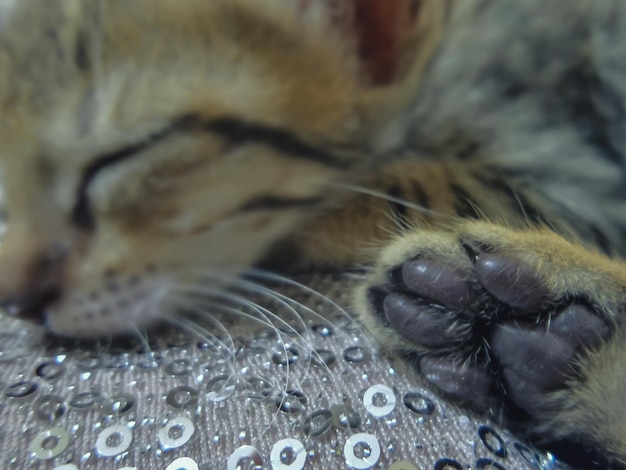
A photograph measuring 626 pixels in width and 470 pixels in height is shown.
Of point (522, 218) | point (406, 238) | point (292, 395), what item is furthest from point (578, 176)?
point (292, 395)

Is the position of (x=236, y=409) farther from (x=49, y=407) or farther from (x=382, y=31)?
(x=382, y=31)

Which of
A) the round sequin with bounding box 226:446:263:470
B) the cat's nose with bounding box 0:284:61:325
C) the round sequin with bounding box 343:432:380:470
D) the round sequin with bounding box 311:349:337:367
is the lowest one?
the cat's nose with bounding box 0:284:61:325

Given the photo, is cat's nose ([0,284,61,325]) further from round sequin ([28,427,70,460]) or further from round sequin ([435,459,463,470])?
round sequin ([435,459,463,470])

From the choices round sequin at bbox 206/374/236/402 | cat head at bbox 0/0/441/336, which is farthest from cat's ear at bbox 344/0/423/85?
round sequin at bbox 206/374/236/402

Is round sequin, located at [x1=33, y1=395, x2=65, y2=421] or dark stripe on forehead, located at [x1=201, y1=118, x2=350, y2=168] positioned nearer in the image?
round sequin, located at [x1=33, y1=395, x2=65, y2=421]

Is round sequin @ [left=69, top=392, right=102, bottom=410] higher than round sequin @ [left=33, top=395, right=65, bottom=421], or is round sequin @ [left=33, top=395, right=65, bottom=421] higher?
round sequin @ [left=69, top=392, right=102, bottom=410]

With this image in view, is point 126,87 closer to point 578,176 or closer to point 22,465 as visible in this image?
point 22,465
